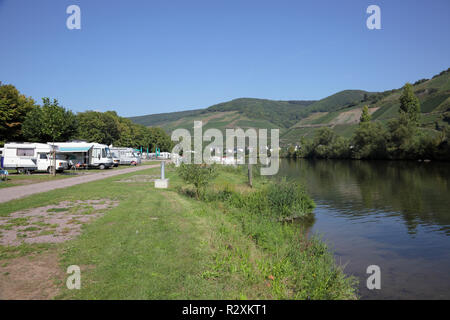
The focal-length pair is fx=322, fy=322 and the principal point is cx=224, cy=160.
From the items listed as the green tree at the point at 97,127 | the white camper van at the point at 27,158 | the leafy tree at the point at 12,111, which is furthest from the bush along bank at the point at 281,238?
the green tree at the point at 97,127

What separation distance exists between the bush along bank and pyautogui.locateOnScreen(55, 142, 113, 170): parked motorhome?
2069 cm

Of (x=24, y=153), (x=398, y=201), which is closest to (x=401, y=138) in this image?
(x=398, y=201)

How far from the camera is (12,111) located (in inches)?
1711

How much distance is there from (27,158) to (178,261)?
1148 inches

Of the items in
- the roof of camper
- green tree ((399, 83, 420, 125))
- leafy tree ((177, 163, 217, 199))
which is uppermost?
green tree ((399, 83, 420, 125))

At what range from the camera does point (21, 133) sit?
150 feet

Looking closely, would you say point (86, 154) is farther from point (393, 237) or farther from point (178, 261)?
point (178, 261)

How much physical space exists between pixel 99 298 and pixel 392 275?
307 inches

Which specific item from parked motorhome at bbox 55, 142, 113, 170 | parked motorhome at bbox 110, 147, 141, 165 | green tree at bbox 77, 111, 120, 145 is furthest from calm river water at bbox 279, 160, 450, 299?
green tree at bbox 77, 111, 120, 145

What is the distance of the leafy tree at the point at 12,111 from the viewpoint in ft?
141

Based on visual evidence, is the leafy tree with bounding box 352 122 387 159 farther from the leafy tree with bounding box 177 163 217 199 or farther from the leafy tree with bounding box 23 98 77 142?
the leafy tree with bounding box 177 163 217 199

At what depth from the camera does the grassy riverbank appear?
5449 millimetres
